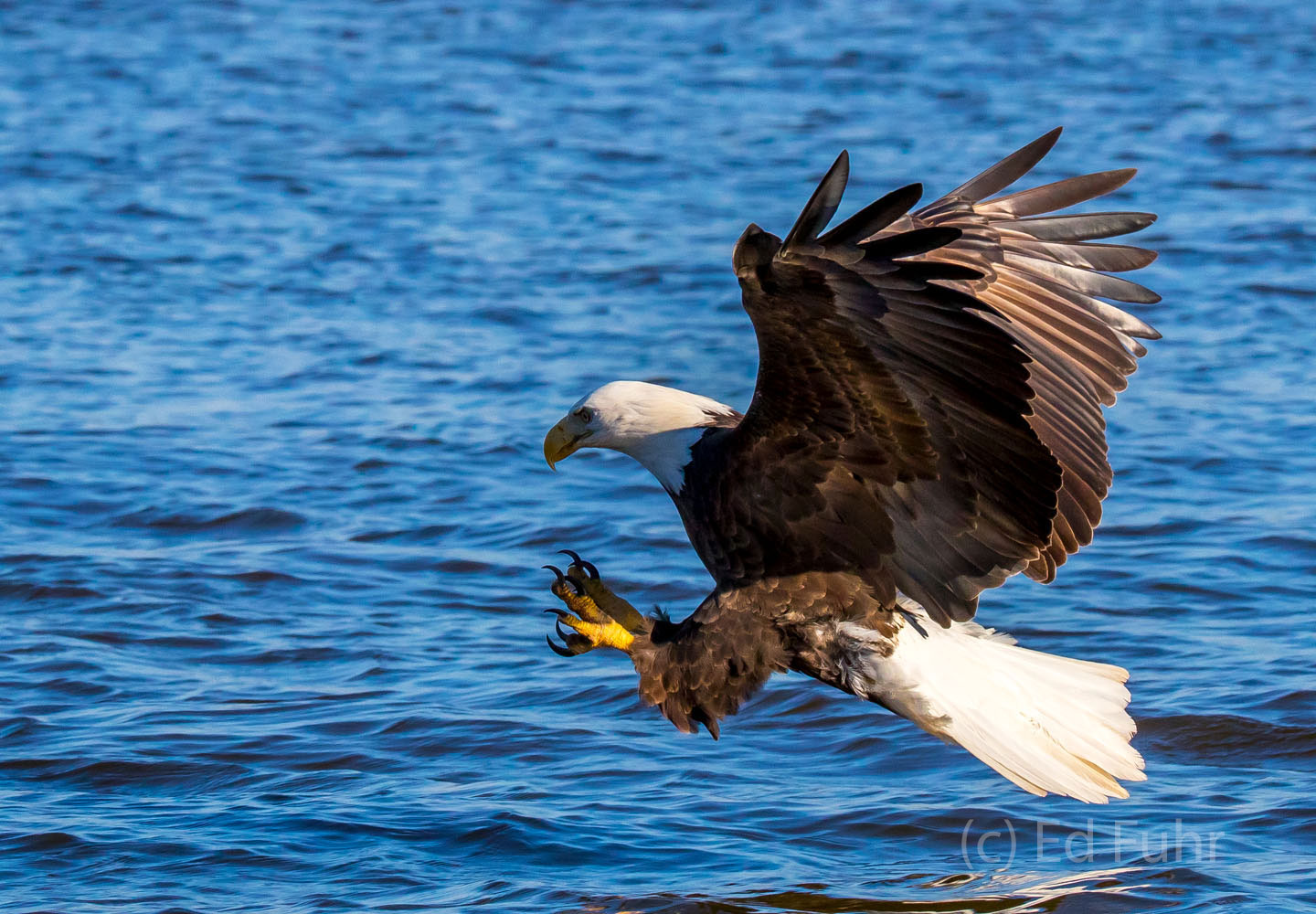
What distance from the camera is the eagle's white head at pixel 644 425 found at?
4.50m

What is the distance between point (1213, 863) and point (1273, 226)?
Result: 21.7 feet

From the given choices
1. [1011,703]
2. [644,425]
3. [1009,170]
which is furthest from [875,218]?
[1011,703]

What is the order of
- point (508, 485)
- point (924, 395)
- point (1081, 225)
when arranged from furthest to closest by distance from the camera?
point (508, 485)
point (1081, 225)
point (924, 395)

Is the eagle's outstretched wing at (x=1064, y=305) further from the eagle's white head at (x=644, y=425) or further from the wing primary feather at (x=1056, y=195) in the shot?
the eagle's white head at (x=644, y=425)

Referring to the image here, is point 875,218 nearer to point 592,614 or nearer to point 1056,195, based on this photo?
point 1056,195

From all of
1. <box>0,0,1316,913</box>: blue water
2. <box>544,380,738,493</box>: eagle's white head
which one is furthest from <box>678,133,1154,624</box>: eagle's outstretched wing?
<box>0,0,1316,913</box>: blue water

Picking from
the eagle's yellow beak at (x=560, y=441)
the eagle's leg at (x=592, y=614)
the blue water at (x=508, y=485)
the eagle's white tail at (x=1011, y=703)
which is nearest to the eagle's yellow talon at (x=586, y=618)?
the eagle's leg at (x=592, y=614)

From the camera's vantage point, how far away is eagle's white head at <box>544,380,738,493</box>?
4504mm

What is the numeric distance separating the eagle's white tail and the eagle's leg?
563mm

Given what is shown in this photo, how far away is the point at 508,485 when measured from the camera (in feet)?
23.8

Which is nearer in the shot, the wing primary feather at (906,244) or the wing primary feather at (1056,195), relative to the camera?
the wing primary feather at (906,244)

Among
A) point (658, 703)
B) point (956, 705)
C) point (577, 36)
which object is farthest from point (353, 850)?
point (577, 36)

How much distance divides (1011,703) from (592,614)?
1.06 metres

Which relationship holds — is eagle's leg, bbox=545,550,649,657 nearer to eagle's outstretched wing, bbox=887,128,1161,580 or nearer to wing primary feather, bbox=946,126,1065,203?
eagle's outstretched wing, bbox=887,128,1161,580
